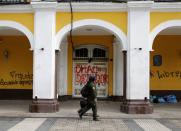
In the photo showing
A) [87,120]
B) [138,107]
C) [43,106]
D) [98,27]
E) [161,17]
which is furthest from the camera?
[98,27]

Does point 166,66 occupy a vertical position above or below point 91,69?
above

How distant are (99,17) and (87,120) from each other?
4.56 meters

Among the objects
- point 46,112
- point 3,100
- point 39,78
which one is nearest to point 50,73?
point 39,78

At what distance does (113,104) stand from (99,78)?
237 cm

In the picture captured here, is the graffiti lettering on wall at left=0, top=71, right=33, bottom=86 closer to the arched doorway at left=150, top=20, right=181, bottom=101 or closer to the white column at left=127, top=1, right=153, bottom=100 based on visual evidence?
the arched doorway at left=150, top=20, right=181, bottom=101

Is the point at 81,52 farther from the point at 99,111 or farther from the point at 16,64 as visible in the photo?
the point at 99,111

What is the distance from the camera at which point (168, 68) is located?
21.2 m

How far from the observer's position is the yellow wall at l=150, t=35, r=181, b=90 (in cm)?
2116

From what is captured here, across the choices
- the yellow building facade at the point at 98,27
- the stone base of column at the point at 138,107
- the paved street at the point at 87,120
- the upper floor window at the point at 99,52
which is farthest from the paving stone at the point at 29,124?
the upper floor window at the point at 99,52

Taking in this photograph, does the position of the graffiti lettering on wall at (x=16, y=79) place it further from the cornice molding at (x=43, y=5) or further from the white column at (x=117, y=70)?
the cornice molding at (x=43, y=5)

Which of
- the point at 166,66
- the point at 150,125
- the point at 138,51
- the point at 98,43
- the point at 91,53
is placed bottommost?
the point at 150,125

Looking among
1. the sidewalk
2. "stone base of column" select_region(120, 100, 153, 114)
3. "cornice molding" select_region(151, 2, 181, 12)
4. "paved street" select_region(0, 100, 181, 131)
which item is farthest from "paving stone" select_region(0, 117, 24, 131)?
"cornice molding" select_region(151, 2, 181, 12)

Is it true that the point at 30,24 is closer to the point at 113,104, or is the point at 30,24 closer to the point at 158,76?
the point at 113,104

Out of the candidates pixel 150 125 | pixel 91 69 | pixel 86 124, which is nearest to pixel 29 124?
pixel 86 124
